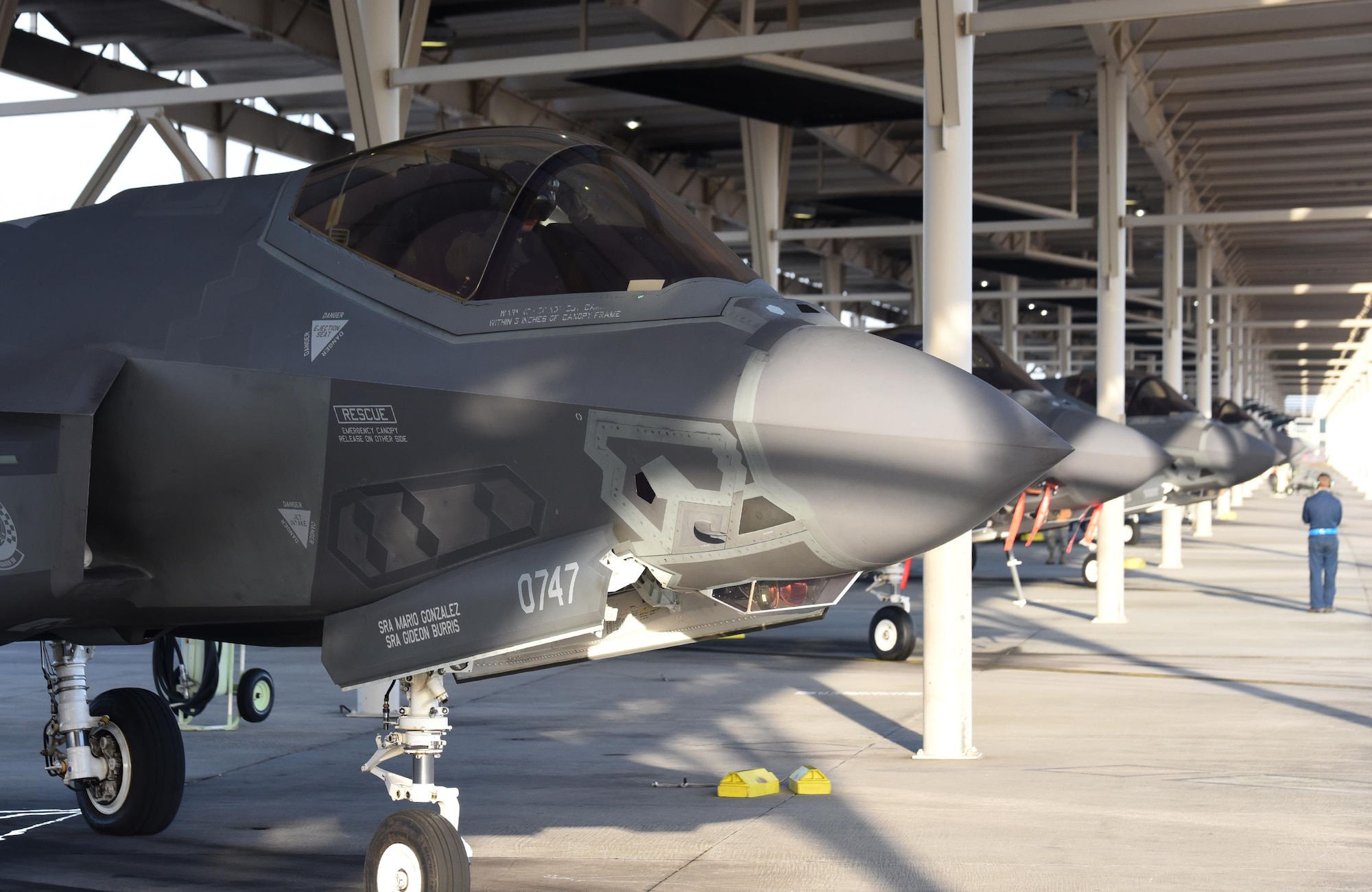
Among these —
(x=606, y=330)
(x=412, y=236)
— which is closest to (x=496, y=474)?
(x=606, y=330)

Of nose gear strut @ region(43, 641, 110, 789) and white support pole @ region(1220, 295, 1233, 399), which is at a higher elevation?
white support pole @ region(1220, 295, 1233, 399)

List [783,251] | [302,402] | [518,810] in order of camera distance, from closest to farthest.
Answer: [302,402] → [518,810] → [783,251]

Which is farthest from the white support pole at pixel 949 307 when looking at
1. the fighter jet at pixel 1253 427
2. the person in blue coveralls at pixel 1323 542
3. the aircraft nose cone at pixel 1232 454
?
the fighter jet at pixel 1253 427

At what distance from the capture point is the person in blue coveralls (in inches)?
766

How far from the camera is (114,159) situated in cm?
1284

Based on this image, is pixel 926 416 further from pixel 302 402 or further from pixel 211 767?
pixel 211 767

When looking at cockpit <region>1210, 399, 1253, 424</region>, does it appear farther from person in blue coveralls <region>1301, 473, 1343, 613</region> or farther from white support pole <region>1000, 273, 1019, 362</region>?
person in blue coveralls <region>1301, 473, 1343, 613</region>

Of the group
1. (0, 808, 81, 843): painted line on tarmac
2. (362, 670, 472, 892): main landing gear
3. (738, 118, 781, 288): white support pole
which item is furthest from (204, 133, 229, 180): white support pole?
(362, 670, 472, 892): main landing gear

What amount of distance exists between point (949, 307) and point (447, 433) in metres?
5.37

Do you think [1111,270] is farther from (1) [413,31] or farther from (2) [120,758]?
(2) [120,758]

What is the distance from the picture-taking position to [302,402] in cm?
542

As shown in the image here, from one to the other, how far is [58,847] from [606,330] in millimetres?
4852

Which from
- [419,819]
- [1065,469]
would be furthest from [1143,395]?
[419,819]

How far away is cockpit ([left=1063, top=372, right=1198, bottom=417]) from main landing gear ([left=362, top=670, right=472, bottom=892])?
20.7 m
